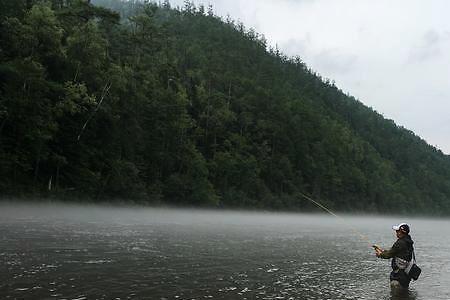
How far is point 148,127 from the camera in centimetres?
7212

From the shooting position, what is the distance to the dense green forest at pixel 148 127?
46562 mm

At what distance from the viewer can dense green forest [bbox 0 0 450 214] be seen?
1833 inches

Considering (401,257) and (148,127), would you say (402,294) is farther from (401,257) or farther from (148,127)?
(148,127)

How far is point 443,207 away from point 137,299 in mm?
194184

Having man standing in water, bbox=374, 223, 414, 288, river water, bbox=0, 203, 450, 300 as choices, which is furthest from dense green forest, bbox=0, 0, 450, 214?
man standing in water, bbox=374, 223, 414, 288

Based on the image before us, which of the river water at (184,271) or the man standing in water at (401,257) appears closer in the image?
the river water at (184,271)

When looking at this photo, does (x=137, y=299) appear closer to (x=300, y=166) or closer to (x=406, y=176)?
(x=300, y=166)

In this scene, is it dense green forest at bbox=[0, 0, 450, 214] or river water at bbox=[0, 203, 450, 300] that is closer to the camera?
river water at bbox=[0, 203, 450, 300]

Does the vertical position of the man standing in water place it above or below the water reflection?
above

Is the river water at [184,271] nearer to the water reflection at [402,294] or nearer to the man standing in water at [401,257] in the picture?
the water reflection at [402,294]

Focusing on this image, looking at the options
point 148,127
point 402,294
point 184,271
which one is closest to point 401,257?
point 402,294

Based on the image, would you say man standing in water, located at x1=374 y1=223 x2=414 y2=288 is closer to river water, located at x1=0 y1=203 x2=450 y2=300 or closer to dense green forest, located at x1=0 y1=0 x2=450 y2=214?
river water, located at x1=0 y1=203 x2=450 y2=300

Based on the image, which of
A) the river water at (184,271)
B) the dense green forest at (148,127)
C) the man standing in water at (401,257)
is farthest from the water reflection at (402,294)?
the dense green forest at (148,127)

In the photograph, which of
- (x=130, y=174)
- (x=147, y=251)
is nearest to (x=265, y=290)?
(x=147, y=251)
